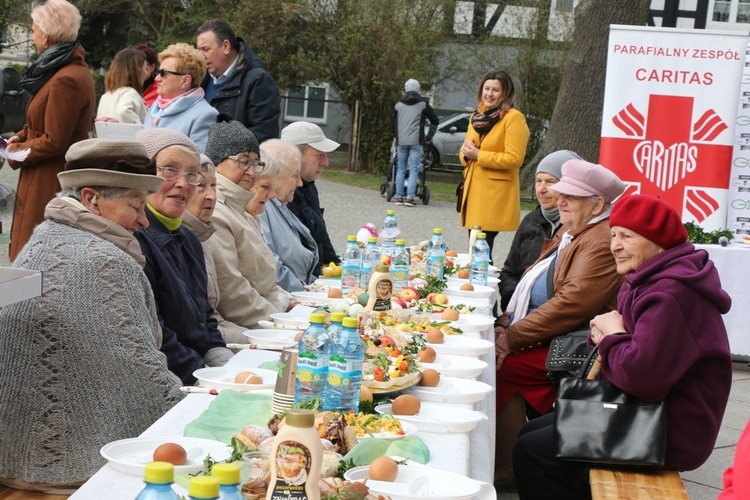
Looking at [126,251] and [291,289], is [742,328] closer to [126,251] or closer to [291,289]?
[291,289]

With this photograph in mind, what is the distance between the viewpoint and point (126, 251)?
→ 10.2 feet

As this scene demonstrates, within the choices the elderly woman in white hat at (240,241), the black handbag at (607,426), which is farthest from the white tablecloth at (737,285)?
the black handbag at (607,426)

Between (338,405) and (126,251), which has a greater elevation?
(126,251)

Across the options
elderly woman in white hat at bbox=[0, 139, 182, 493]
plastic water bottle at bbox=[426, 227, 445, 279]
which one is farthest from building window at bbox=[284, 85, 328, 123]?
elderly woman in white hat at bbox=[0, 139, 182, 493]

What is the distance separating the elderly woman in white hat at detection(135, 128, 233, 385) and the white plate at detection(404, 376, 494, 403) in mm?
1015

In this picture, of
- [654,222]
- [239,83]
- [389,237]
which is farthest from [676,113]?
[654,222]

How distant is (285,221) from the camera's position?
603cm

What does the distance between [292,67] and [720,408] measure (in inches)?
720

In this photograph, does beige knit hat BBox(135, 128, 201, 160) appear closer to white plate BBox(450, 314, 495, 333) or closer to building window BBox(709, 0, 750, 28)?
white plate BBox(450, 314, 495, 333)

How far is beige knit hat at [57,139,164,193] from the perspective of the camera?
3158 millimetres

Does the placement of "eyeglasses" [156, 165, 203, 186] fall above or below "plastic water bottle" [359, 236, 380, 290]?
above

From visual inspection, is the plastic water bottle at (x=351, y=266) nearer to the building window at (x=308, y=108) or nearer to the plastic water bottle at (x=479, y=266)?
the plastic water bottle at (x=479, y=266)

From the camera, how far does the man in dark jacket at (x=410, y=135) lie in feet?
50.3

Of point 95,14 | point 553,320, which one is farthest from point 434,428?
point 95,14
